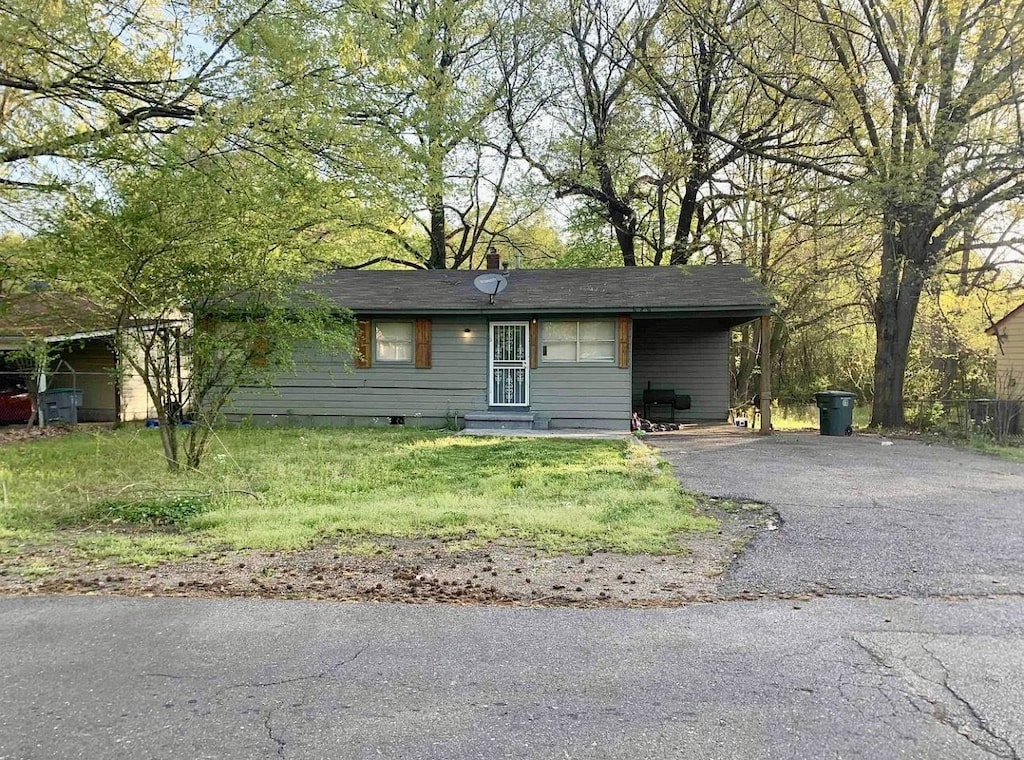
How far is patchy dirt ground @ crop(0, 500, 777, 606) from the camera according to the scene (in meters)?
3.92

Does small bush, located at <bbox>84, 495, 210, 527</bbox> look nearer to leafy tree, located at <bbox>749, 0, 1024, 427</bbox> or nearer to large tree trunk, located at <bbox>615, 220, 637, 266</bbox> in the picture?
leafy tree, located at <bbox>749, 0, 1024, 427</bbox>

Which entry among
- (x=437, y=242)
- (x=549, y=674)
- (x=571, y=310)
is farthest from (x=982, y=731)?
(x=437, y=242)

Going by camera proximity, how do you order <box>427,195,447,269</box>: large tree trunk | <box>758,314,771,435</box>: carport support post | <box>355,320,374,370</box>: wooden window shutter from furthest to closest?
1. <box>427,195,447,269</box>: large tree trunk
2. <box>355,320,374,370</box>: wooden window shutter
3. <box>758,314,771,435</box>: carport support post

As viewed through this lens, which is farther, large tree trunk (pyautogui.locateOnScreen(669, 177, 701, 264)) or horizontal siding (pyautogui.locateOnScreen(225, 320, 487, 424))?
large tree trunk (pyautogui.locateOnScreen(669, 177, 701, 264))

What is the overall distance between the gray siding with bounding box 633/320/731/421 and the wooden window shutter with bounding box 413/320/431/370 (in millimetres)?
5709

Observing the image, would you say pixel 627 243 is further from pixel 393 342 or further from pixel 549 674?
pixel 549 674

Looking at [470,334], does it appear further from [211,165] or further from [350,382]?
[211,165]

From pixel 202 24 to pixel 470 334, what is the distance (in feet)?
24.1

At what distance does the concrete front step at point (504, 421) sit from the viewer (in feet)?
43.3

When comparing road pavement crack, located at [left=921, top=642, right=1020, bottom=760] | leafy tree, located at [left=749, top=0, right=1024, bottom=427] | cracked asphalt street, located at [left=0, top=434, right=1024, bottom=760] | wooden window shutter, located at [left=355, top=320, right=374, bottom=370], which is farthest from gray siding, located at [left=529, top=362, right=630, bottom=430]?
road pavement crack, located at [left=921, top=642, right=1020, bottom=760]

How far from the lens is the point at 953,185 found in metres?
12.8

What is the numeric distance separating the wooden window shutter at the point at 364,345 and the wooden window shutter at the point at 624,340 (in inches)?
217

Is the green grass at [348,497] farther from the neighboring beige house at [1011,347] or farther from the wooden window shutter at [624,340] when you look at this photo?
the neighboring beige house at [1011,347]

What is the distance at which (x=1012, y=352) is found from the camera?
1627 cm
